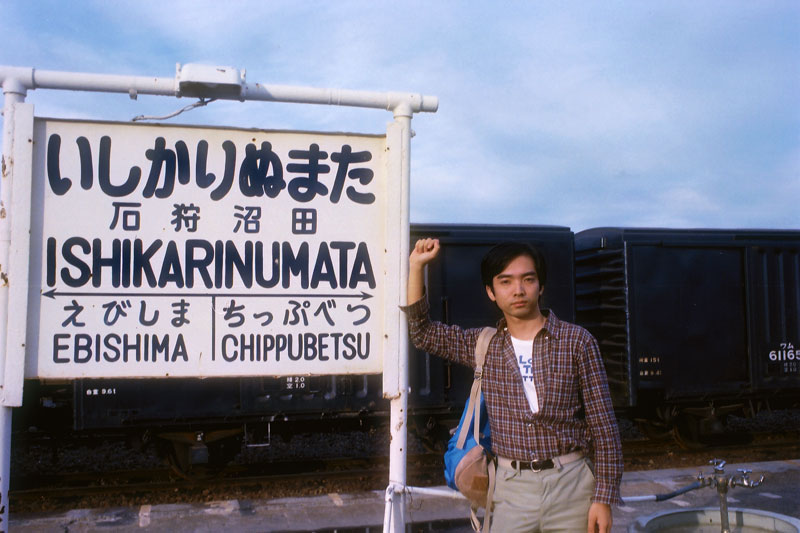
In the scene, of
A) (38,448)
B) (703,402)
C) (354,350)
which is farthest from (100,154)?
(38,448)

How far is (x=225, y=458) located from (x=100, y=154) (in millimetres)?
6227

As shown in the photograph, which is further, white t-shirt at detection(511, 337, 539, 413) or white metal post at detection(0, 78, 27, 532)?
white metal post at detection(0, 78, 27, 532)

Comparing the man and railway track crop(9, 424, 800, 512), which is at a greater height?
the man

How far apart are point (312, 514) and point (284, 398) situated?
2.58 metres

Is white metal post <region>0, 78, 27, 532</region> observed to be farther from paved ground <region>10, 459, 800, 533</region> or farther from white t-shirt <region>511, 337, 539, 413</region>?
paved ground <region>10, 459, 800, 533</region>

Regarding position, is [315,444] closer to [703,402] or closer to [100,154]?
[703,402]

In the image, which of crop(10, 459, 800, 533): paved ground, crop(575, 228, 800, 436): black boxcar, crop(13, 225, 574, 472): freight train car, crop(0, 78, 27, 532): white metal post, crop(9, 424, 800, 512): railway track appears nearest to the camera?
crop(0, 78, 27, 532): white metal post

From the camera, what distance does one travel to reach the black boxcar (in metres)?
8.64

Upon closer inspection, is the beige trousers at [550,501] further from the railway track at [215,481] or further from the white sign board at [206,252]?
the railway track at [215,481]

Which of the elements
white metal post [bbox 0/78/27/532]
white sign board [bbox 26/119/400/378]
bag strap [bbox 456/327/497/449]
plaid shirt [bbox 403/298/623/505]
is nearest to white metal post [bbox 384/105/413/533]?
white sign board [bbox 26/119/400/378]

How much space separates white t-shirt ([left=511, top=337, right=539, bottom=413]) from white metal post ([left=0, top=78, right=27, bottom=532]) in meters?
2.17

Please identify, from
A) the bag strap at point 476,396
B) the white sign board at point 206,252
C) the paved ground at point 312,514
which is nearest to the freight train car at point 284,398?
the paved ground at point 312,514

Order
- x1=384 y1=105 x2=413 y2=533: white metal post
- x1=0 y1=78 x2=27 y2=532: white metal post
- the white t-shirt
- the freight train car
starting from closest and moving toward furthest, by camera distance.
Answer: the white t-shirt, x1=0 y1=78 x2=27 y2=532: white metal post, x1=384 y1=105 x2=413 y2=533: white metal post, the freight train car

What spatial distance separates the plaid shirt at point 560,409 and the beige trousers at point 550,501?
0.06 meters
